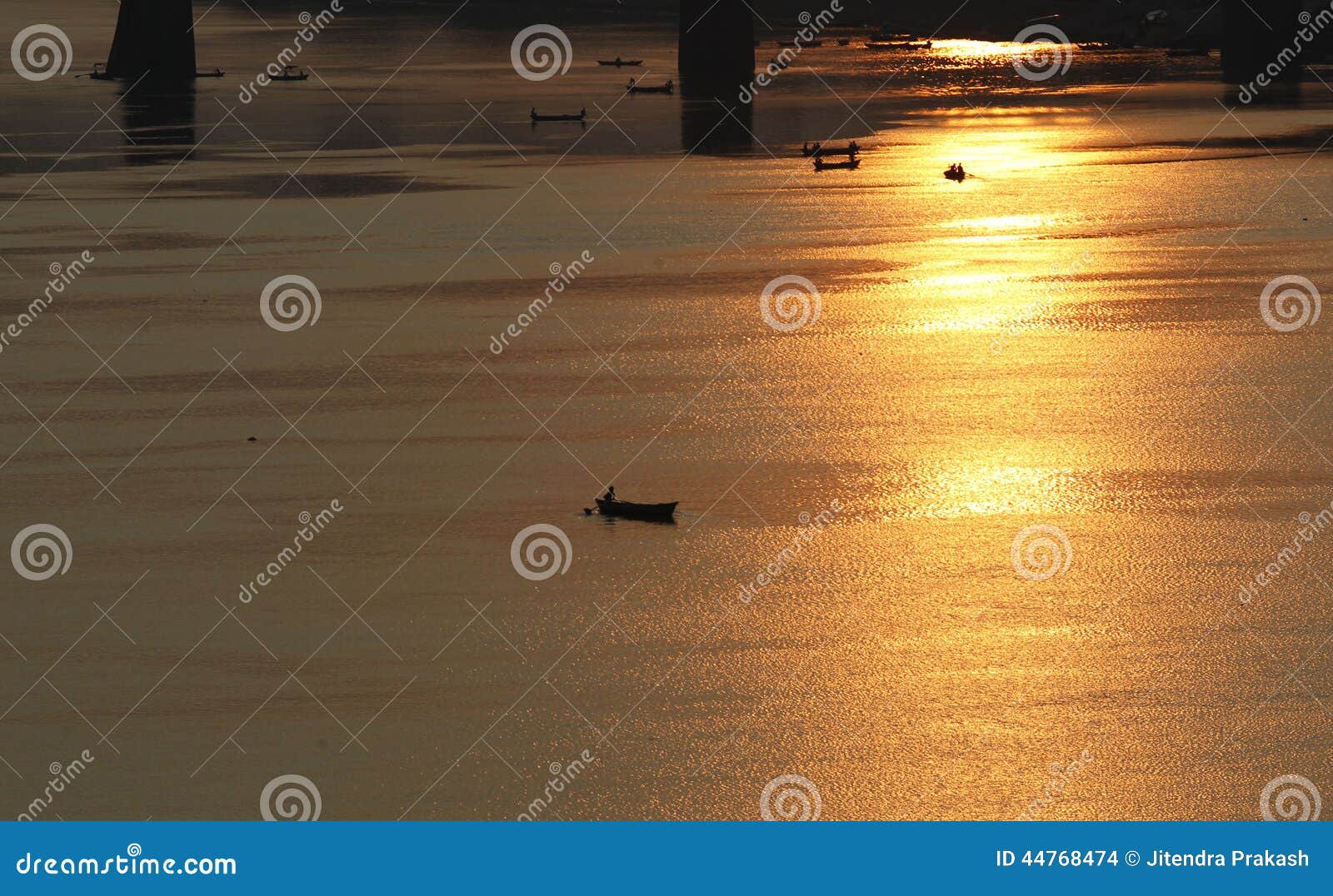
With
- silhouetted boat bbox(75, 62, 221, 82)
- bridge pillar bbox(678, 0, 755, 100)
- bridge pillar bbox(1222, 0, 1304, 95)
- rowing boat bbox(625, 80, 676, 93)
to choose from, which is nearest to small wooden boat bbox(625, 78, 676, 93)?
rowing boat bbox(625, 80, 676, 93)

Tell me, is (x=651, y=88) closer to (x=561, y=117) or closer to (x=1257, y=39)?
(x=561, y=117)

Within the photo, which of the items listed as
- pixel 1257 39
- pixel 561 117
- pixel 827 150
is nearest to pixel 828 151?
pixel 827 150

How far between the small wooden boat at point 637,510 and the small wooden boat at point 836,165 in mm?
19305

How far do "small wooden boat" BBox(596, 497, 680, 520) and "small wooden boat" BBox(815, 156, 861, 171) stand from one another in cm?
1931

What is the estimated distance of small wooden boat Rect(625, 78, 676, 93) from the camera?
5006 centimetres

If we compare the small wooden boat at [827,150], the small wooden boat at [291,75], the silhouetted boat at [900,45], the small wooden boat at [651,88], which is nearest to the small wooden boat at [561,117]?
the small wooden boat at [651,88]

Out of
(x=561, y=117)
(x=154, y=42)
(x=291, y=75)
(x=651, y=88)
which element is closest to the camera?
(x=561, y=117)

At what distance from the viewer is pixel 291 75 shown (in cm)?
5725

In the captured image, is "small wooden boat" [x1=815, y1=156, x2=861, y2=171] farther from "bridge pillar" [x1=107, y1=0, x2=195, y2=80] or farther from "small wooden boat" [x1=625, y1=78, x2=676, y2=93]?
"bridge pillar" [x1=107, y1=0, x2=195, y2=80]

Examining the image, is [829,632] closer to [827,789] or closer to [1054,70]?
[827,789]

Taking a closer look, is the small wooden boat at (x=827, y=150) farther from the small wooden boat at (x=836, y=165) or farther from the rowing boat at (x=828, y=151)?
the small wooden boat at (x=836, y=165)

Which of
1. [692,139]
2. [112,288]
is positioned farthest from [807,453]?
[692,139]

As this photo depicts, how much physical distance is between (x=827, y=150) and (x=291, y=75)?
27540 mm

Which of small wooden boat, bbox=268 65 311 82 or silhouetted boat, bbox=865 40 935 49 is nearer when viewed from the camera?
small wooden boat, bbox=268 65 311 82
